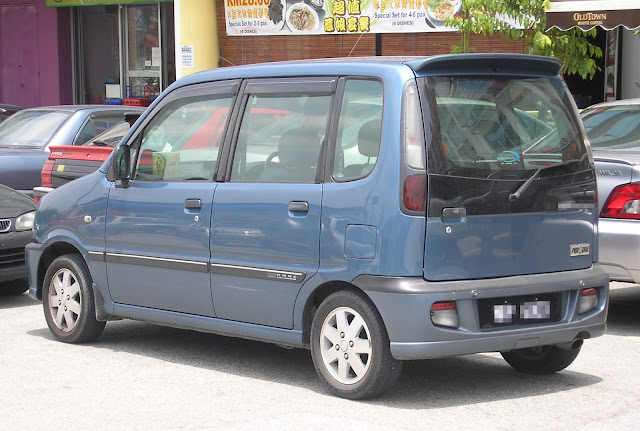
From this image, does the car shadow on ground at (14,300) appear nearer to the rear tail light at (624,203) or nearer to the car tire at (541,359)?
the car tire at (541,359)

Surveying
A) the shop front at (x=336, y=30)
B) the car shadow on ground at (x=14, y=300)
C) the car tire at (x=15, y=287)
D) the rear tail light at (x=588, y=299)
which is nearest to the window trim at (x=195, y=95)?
the rear tail light at (x=588, y=299)

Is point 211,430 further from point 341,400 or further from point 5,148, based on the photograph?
→ point 5,148

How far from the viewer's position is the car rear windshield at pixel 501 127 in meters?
5.78

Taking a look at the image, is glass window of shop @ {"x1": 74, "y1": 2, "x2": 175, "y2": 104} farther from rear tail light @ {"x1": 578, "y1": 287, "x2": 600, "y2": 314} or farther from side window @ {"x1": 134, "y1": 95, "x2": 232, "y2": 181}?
rear tail light @ {"x1": 578, "y1": 287, "x2": 600, "y2": 314}

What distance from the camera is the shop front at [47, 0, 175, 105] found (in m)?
23.6

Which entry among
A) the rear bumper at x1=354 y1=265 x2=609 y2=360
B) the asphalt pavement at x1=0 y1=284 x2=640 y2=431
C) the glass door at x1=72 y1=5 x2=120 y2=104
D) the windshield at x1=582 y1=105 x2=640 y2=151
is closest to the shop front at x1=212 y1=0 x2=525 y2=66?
the glass door at x1=72 y1=5 x2=120 y2=104

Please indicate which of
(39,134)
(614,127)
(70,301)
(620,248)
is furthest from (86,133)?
(620,248)

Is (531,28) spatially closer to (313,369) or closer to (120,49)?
(313,369)

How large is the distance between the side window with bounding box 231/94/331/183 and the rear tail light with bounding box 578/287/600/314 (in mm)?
1734

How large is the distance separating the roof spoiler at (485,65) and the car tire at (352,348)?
132 cm

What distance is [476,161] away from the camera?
5824 mm

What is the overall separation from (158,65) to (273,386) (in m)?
18.2

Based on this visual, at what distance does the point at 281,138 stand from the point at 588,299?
2070 millimetres

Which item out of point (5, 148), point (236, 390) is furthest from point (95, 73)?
point (236, 390)
